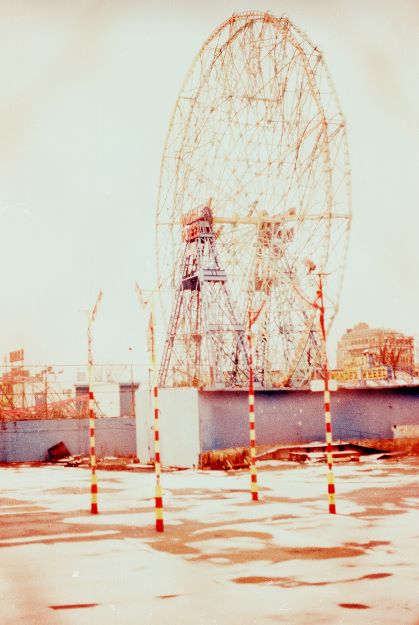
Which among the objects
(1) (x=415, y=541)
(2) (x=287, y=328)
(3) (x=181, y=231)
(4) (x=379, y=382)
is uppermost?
(3) (x=181, y=231)

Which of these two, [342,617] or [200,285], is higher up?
[200,285]

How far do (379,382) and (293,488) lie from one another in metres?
14.9

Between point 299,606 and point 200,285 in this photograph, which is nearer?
point 299,606

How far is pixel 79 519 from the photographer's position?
12602 mm

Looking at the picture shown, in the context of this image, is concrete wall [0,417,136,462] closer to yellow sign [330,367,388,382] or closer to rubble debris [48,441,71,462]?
rubble debris [48,441,71,462]

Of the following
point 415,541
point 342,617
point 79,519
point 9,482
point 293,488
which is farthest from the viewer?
point 9,482

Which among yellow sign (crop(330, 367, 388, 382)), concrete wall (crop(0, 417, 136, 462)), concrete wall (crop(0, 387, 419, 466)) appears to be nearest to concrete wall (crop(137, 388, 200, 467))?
concrete wall (crop(0, 387, 419, 466))

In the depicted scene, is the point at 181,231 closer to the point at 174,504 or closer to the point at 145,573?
the point at 174,504

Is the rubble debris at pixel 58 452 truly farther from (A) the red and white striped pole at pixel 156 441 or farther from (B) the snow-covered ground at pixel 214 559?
(A) the red and white striped pole at pixel 156 441

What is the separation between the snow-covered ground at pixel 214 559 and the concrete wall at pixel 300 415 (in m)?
9.33

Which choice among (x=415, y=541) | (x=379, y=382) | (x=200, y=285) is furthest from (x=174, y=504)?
(x=200, y=285)

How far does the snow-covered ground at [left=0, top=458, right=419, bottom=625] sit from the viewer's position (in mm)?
6539

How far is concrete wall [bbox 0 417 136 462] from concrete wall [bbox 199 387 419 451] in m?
12.0

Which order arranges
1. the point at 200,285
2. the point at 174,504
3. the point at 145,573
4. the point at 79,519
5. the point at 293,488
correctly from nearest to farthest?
the point at 145,573
the point at 79,519
the point at 174,504
the point at 293,488
the point at 200,285
